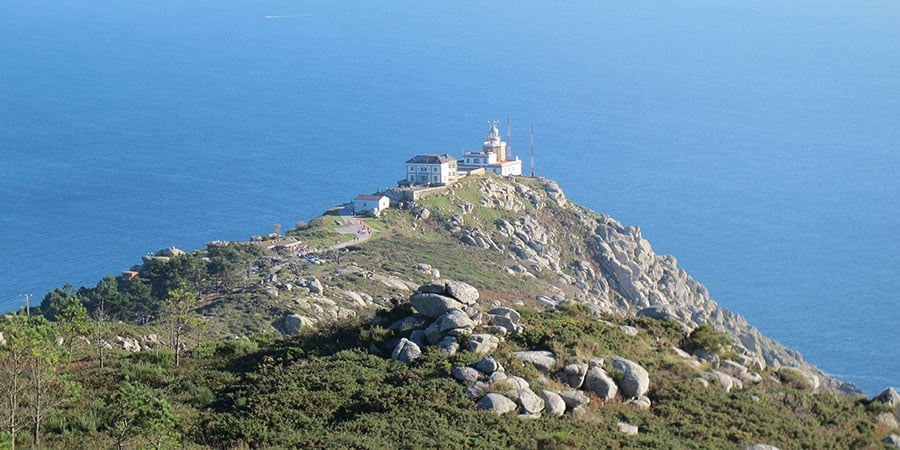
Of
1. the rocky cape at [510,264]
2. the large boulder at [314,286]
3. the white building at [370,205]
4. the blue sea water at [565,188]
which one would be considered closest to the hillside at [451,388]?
the large boulder at [314,286]

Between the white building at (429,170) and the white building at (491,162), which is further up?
the white building at (491,162)

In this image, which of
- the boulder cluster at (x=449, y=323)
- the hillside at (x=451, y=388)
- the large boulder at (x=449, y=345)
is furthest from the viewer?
the boulder cluster at (x=449, y=323)

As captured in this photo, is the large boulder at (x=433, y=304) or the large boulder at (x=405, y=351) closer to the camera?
the large boulder at (x=405, y=351)

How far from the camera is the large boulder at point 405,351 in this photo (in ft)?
A: 86.5

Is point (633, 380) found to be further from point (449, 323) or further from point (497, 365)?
point (449, 323)

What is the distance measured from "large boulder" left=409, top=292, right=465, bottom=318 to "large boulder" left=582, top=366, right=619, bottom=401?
4573 mm

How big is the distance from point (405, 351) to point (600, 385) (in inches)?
194

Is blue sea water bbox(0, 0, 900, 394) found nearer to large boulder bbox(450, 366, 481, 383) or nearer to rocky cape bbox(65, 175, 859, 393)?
rocky cape bbox(65, 175, 859, 393)

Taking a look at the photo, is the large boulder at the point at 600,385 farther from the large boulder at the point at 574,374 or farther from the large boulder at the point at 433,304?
the large boulder at the point at 433,304

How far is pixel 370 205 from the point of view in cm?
8544

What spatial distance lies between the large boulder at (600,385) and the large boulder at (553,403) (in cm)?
141

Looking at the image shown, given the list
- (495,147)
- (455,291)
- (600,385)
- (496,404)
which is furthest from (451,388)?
(495,147)

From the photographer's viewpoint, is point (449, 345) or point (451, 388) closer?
point (451, 388)

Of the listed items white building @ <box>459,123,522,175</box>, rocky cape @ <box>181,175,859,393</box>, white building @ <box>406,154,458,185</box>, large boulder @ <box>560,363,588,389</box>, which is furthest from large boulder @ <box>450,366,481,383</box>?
white building @ <box>459,123,522,175</box>
